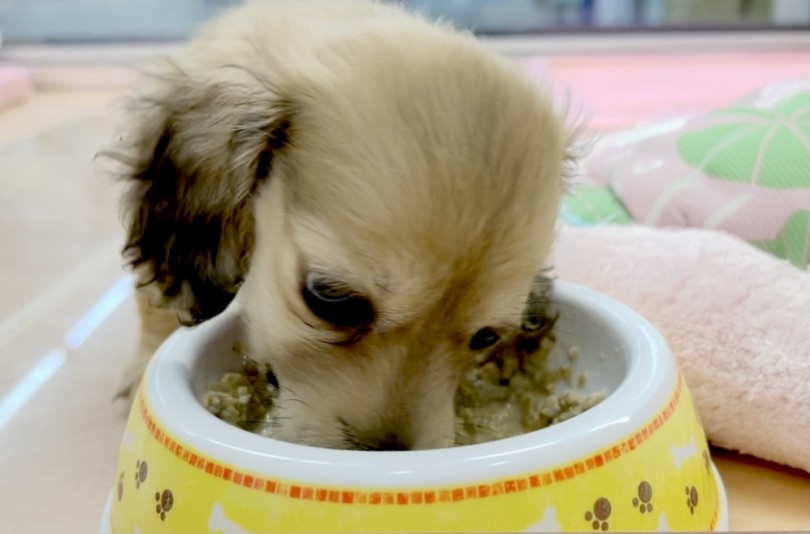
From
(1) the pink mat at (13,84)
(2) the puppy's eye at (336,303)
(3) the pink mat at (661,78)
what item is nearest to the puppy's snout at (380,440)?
(2) the puppy's eye at (336,303)

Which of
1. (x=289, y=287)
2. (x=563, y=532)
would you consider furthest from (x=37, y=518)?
(x=563, y=532)

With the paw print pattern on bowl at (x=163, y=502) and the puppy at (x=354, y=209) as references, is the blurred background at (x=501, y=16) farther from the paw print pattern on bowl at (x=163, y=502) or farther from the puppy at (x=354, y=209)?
the paw print pattern on bowl at (x=163, y=502)

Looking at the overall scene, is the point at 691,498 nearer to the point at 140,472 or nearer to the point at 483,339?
the point at 483,339

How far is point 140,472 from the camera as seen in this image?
98 centimetres

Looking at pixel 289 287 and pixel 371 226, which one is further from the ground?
pixel 371 226

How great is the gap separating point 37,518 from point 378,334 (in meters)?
0.55

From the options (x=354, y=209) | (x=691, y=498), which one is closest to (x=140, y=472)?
(x=354, y=209)

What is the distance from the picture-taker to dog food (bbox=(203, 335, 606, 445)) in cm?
124

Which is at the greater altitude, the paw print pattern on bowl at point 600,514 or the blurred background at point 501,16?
the paw print pattern on bowl at point 600,514

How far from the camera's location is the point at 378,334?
1.06 m

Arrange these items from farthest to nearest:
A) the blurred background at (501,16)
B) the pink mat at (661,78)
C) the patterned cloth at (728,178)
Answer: the blurred background at (501,16) → the pink mat at (661,78) → the patterned cloth at (728,178)

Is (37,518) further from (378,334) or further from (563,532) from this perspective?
(563,532)

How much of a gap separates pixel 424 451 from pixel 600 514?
7.1 inches

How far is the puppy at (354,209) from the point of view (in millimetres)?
1016
